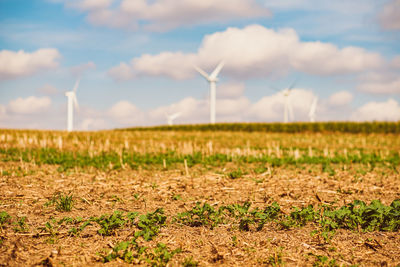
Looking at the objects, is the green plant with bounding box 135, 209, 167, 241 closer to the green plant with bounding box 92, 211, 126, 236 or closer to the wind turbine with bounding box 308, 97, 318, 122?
the green plant with bounding box 92, 211, 126, 236

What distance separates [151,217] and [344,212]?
2.96m

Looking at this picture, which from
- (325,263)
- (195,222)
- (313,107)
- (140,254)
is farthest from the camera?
(313,107)

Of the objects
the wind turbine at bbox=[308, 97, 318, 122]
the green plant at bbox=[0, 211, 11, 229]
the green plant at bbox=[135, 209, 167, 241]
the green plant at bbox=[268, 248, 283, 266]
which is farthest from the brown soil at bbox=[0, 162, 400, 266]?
the wind turbine at bbox=[308, 97, 318, 122]

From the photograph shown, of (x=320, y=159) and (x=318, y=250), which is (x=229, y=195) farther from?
(x=320, y=159)

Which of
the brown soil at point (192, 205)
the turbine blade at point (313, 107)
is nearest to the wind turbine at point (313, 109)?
the turbine blade at point (313, 107)

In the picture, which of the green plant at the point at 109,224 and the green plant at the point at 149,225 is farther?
the green plant at the point at 109,224

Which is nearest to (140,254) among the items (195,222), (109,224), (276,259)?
(109,224)

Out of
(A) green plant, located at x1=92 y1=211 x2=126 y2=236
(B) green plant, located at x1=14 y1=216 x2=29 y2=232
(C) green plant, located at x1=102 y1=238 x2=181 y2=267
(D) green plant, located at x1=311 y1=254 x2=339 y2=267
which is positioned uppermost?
(A) green plant, located at x1=92 y1=211 x2=126 y2=236

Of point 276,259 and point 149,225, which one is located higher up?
point 149,225

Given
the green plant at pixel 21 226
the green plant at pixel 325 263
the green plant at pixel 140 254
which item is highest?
the green plant at pixel 21 226

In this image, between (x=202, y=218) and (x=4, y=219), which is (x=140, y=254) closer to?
(x=202, y=218)

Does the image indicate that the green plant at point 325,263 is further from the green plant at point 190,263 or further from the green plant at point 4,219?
the green plant at point 4,219

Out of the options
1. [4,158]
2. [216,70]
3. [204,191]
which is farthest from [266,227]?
[216,70]

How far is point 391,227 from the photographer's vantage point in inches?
213
